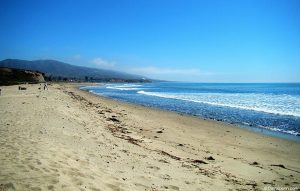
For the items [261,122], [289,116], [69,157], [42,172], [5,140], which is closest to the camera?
[42,172]

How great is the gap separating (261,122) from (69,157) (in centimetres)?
1694

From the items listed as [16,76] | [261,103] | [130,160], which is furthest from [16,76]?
[130,160]

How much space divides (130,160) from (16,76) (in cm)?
7616

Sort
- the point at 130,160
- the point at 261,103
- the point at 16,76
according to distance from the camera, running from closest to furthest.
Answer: the point at 130,160 → the point at 261,103 → the point at 16,76

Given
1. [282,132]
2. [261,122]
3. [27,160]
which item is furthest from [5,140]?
[261,122]

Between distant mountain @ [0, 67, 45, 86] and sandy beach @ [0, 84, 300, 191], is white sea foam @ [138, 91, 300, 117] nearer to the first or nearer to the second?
sandy beach @ [0, 84, 300, 191]

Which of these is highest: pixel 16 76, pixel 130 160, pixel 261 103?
pixel 16 76

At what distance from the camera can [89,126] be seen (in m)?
13.7

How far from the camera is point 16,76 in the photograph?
7469 cm

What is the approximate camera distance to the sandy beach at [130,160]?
6496 mm

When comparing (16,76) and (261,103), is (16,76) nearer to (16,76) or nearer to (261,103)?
(16,76)

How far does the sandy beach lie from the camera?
21.3ft

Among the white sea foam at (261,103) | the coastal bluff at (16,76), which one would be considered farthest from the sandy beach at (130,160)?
the coastal bluff at (16,76)

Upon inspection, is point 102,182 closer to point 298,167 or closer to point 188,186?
point 188,186
